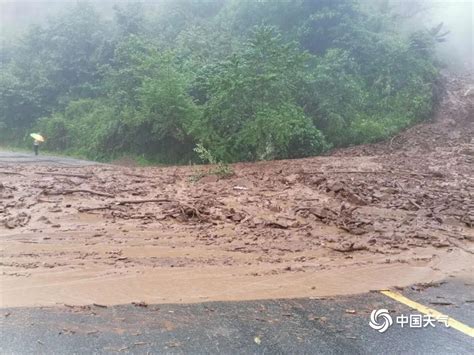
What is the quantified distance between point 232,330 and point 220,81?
929 centimetres

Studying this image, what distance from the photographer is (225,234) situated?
488 cm

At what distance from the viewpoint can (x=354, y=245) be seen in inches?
181

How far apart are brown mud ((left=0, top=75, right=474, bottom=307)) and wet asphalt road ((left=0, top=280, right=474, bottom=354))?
0.20m

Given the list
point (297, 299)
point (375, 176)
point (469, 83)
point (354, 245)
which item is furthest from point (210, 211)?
point (469, 83)

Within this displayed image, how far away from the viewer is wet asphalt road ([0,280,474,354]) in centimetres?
267

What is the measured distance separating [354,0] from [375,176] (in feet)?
32.6

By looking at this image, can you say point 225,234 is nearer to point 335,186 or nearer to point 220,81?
point 335,186

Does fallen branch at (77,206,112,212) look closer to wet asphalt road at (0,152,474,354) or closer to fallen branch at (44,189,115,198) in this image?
fallen branch at (44,189,115,198)

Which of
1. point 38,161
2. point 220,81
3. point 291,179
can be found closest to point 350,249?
point 291,179

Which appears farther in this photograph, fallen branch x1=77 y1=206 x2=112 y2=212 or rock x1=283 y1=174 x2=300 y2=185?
rock x1=283 y1=174 x2=300 y2=185

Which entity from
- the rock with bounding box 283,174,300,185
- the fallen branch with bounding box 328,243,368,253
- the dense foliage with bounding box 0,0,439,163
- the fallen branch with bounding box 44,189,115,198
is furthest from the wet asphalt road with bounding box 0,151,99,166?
the fallen branch with bounding box 328,243,368,253

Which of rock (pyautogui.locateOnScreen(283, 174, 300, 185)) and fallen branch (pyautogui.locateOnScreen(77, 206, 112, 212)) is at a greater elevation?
rock (pyautogui.locateOnScreen(283, 174, 300, 185))

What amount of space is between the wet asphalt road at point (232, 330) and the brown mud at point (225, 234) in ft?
0.66

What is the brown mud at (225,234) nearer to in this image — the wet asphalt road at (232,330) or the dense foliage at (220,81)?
the wet asphalt road at (232,330)
